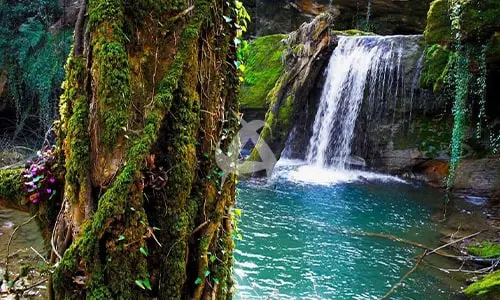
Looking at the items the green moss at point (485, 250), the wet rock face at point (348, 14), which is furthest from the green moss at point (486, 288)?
the wet rock face at point (348, 14)

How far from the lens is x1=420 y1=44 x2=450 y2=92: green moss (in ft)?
31.5

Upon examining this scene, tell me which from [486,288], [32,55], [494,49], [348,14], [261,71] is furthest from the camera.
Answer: [348,14]

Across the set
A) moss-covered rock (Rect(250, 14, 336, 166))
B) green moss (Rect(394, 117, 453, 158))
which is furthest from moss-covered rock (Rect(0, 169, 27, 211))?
green moss (Rect(394, 117, 453, 158))

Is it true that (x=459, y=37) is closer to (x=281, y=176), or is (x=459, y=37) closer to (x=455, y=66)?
Answer: (x=455, y=66)

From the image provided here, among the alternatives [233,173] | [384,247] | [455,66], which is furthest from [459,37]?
[233,173]

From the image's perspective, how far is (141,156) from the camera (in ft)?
5.23

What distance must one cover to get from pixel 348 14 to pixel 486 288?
1306 cm

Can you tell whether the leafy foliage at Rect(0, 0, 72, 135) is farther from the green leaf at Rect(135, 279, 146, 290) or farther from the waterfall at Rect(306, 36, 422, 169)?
the green leaf at Rect(135, 279, 146, 290)

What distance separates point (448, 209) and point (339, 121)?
4054 millimetres

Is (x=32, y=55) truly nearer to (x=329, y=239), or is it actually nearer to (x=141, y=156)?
(x=329, y=239)

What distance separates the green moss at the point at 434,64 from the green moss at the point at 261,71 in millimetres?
4076

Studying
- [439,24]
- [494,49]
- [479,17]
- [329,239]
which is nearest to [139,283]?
[329,239]

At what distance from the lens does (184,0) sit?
5.84 ft

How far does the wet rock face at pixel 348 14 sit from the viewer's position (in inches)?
570
